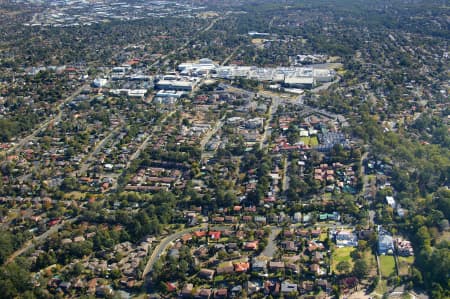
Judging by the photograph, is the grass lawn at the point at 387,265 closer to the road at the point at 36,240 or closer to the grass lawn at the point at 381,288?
the grass lawn at the point at 381,288

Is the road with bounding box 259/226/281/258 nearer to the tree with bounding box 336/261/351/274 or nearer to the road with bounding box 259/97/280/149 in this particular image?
the tree with bounding box 336/261/351/274

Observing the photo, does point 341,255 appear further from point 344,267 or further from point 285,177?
point 285,177

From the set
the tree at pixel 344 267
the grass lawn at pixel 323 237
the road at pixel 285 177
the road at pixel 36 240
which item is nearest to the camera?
the tree at pixel 344 267

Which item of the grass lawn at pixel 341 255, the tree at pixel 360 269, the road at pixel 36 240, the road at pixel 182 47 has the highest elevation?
the road at pixel 182 47


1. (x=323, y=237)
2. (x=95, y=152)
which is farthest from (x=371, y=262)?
(x=95, y=152)

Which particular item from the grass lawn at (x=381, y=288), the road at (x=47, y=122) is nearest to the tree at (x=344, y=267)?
the grass lawn at (x=381, y=288)

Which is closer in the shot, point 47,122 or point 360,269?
point 360,269

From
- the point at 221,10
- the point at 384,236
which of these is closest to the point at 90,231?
the point at 384,236
